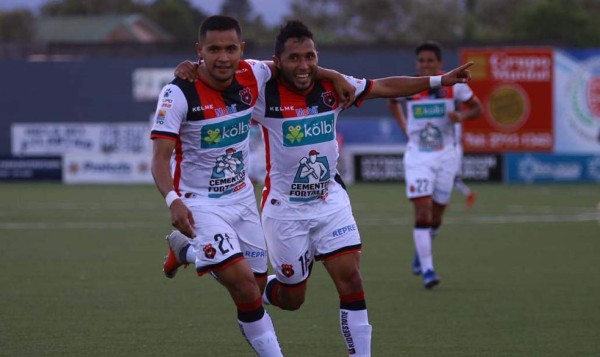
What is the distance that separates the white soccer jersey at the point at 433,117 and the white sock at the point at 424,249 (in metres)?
1.05

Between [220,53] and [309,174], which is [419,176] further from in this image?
[220,53]

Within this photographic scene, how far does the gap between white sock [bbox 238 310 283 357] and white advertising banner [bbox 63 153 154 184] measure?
30.9 metres

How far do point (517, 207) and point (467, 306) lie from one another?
1518 centimetres

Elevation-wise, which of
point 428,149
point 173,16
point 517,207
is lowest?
point 517,207

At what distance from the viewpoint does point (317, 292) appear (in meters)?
13.2

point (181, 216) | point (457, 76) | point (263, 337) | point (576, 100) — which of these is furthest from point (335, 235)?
point (576, 100)

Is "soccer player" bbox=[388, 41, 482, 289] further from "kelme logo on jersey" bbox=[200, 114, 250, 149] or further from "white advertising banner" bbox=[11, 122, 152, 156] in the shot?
"white advertising banner" bbox=[11, 122, 152, 156]

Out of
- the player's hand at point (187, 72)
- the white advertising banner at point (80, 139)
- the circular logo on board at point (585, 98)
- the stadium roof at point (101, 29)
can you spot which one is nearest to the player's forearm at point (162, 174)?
the player's hand at point (187, 72)

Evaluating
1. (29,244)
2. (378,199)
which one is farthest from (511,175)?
(29,244)

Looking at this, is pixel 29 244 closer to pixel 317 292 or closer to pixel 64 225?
pixel 64 225

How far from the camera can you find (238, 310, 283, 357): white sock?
7.99 meters

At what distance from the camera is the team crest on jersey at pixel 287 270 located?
8992mm

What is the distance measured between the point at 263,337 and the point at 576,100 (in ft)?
106

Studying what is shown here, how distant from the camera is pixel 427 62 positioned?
13641mm
